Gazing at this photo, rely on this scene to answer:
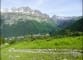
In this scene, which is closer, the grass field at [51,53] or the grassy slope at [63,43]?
the grass field at [51,53]

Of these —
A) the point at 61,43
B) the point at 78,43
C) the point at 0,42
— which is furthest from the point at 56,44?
the point at 0,42

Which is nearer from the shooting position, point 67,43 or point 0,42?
point 67,43

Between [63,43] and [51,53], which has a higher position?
[51,53]

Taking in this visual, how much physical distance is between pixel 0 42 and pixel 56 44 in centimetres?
9316

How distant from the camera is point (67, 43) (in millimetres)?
90938

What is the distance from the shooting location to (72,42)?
89812 millimetres

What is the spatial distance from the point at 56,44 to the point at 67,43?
4.85m

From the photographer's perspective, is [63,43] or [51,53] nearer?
[51,53]

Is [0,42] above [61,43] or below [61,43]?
below

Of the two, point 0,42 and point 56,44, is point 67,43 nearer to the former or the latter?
point 56,44

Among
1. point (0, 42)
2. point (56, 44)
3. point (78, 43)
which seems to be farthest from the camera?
point (0, 42)

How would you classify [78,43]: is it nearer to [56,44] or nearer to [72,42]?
[72,42]

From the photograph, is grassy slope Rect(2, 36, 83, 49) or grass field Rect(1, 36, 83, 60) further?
grassy slope Rect(2, 36, 83, 49)

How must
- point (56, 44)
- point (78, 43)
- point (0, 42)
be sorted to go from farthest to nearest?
1. point (0, 42)
2. point (56, 44)
3. point (78, 43)
